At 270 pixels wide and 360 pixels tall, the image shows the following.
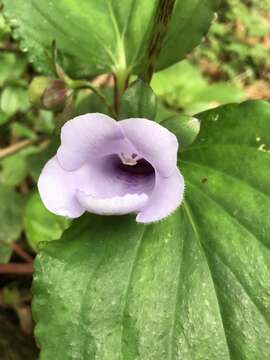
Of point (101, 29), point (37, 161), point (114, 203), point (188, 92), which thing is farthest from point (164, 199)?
point (188, 92)

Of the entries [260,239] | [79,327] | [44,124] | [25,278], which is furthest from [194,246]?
[44,124]

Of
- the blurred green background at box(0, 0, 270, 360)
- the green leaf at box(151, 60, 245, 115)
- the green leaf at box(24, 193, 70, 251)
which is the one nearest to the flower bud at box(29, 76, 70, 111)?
the blurred green background at box(0, 0, 270, 360)

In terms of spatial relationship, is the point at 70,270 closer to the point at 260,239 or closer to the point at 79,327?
the point at 79,327

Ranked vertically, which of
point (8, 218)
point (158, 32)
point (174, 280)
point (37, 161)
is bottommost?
point (8, 218)

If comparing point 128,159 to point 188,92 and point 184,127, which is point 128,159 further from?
point 188,92

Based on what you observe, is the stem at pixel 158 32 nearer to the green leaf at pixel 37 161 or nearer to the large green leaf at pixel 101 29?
the large green leaf at pixel 101 29

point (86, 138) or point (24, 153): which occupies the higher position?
point (86, 138)
